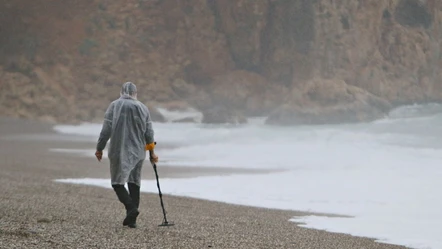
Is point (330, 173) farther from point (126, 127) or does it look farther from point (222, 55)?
point (222, 55)

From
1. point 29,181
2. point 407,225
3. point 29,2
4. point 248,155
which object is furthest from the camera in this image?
point 29,2

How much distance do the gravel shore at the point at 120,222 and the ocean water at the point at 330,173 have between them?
23.8 inches

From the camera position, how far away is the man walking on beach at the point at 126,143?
7.59 meters

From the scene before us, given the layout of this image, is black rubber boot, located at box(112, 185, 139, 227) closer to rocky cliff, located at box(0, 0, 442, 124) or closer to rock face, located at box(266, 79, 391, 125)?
rock face, located at box(266, 79, 391, 125)

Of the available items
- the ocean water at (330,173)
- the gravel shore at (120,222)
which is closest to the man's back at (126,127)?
the gravel shore at (120,222)

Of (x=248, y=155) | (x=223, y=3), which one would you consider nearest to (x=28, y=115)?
(x=223, y=3)

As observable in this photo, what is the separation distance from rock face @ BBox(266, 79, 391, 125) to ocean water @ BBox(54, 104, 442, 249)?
7.39ft

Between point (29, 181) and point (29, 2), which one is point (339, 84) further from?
point (29, 181)

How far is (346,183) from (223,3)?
3686 centimetres

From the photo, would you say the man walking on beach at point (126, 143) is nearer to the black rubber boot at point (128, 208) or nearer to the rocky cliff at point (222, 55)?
the black rubber boot at point (128, 208)

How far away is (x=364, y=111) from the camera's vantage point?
43.4m

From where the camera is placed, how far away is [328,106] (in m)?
43.6

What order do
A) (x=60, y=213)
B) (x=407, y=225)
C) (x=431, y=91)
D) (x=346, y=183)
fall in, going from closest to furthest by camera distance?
(x=60, y=213) → (x=407, y=225) → (x=346, y=183) → (x=431, y=91)

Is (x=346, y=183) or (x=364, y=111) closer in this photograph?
(x=346, y=183)
